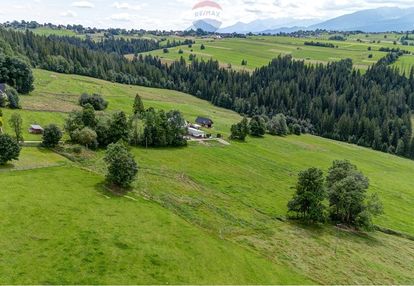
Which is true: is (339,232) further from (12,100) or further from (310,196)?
(12,100)

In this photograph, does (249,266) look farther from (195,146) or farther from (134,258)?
(195,146)

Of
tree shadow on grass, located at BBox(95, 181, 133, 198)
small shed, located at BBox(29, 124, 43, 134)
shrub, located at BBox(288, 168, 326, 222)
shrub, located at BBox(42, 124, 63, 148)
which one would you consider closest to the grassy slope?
tree shadow on grass, located at BBox(95, 181, 133, 198)

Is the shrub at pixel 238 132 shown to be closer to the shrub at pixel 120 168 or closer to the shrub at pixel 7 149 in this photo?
the shrub at pixel 120 168

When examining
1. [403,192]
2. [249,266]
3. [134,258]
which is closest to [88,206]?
[134,258]

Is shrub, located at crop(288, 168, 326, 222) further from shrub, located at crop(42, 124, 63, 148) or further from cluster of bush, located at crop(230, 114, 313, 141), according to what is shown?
cluster of bush, located at crop(230, 114, 313, 141)

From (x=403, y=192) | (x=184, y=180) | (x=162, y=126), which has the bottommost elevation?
(x=403, y=192)

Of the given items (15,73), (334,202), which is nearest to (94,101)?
(15,73)

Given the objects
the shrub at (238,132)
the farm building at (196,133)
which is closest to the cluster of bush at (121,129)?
the farm building at (196,133)
